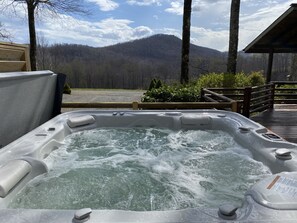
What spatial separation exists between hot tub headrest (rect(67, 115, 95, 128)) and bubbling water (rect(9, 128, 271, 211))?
13cm

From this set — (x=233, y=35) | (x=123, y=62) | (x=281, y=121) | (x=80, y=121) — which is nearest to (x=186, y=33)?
(x=233, y=35)

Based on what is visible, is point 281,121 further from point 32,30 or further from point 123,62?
point 123,62

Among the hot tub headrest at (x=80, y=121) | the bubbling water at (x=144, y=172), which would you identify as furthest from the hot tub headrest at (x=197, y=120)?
the hot tub headrest at (x=80, y=121)

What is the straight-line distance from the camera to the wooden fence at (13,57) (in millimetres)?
3122

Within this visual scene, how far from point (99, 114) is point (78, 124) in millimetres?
375

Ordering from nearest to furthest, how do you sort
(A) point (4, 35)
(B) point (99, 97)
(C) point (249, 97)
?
(C) point (249, 97)
(A) point (4, 35)
(B) point (99, 97)

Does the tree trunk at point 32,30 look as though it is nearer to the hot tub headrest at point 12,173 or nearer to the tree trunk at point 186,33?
the tree trunk at point 186,33

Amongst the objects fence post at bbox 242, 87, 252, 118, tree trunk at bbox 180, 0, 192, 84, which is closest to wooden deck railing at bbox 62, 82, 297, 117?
fence post at bbox 242, 87, 252, 118

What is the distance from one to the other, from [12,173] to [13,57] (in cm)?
210

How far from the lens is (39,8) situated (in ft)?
27.0

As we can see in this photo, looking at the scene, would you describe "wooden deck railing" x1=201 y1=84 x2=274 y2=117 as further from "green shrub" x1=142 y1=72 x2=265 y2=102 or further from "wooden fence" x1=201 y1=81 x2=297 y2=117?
"green shrub" x1=142 y1=72 x2=265 y2=102

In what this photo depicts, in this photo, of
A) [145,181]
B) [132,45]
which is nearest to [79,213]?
[145,181]

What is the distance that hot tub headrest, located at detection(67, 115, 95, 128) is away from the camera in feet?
10.5

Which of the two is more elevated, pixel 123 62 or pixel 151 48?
pixel 151 48
